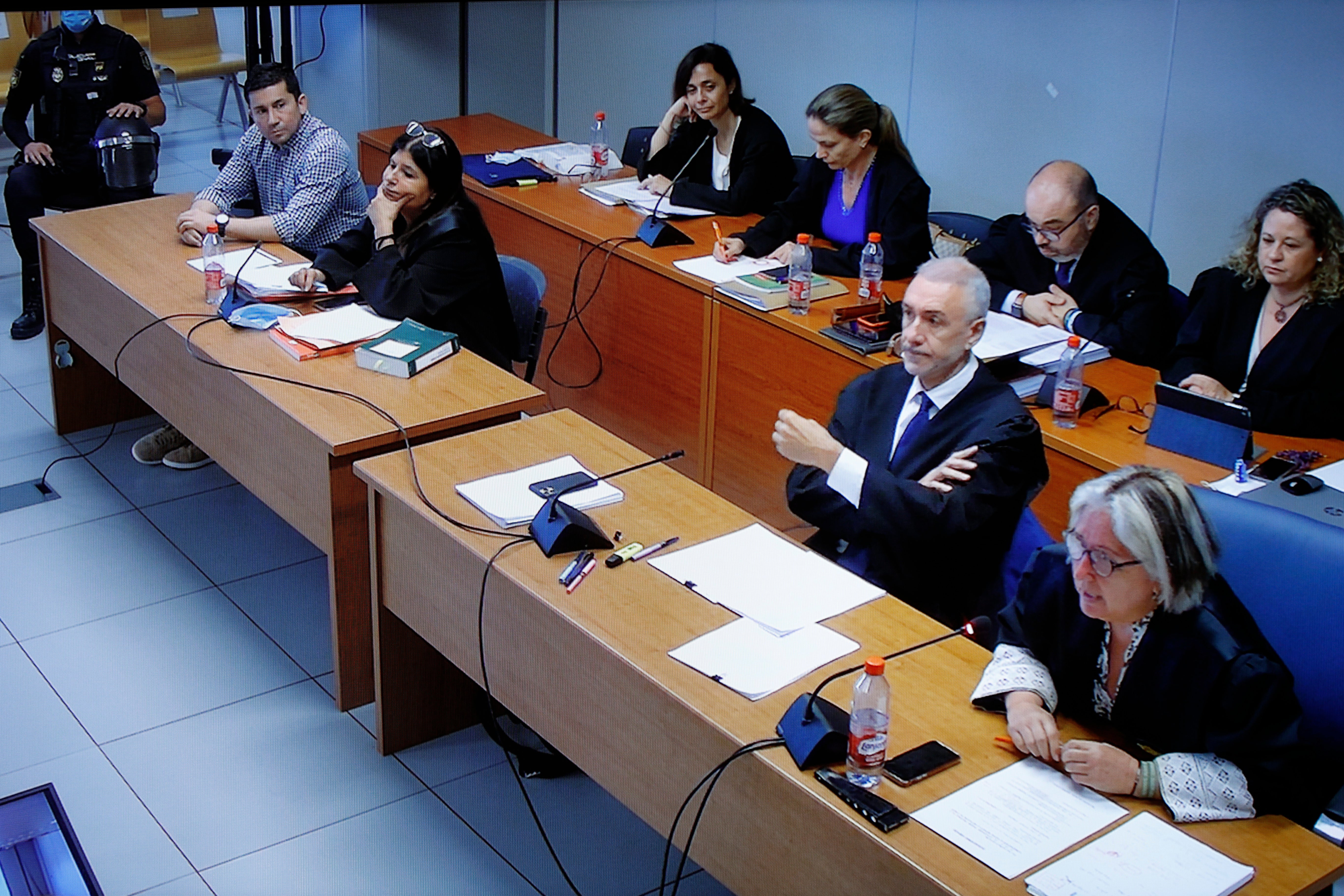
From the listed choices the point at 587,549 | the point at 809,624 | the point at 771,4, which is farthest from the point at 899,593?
the point at 771,4

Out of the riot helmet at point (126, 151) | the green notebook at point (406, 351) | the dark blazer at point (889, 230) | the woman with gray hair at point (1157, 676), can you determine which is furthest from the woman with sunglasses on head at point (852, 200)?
the riot helmet at point (126, 151)

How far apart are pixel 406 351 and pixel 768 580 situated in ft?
4.11

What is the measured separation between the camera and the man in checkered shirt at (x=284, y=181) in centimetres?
417

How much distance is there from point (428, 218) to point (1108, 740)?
2309 millimetres

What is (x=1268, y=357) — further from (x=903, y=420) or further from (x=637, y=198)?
(x=637, y=198)

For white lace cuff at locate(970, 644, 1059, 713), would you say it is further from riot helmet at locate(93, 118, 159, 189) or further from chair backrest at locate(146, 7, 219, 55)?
chair backrest at locate(146, 7, 219, 55)

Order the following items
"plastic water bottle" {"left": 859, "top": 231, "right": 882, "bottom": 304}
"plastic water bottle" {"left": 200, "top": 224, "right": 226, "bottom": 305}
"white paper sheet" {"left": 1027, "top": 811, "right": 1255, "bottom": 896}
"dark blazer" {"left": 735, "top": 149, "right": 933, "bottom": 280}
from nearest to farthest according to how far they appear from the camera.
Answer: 1. "white paper sheet" {"left": 1027, "top": 811, "right": 1255, "bottom": 896}
2. "plastic water bottle" {"left": 200, "top": 224, "right": 226, "bottom": 305}
3. "plastic water bottle" {"left": 859, "top": 231, "right": 882, "bottom": 304}
4. "dark blazer" {"left": 735, "top": 149, "right": 933, "bottom": 280}

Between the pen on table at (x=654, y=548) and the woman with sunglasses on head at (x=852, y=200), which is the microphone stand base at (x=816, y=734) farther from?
the woman with sunglasses on head at (x=852, y=200)

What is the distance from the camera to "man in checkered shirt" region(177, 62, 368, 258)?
4168mm

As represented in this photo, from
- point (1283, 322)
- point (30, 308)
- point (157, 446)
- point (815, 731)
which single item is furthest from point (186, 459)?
point (1283, 322)

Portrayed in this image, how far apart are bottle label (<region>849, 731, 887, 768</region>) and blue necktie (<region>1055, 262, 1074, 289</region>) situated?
6.61 feet

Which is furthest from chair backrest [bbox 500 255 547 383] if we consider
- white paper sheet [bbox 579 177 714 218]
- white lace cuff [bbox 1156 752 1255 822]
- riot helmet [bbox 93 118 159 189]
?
riot helmet [bbox 93 118 159 189]

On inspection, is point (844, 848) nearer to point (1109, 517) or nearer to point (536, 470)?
point (1109, 517)

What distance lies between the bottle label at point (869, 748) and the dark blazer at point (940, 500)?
0.73 metres
